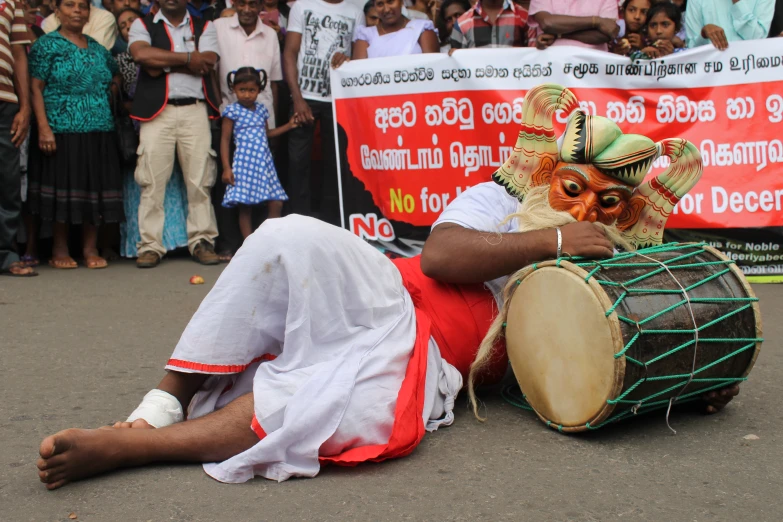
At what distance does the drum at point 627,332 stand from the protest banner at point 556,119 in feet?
8.94

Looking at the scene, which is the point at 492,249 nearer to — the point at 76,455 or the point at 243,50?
the point at 76,455

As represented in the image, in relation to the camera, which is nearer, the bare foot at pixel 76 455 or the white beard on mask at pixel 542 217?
the bare foot at pixel 76 455

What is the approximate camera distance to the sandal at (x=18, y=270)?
18.1 feet

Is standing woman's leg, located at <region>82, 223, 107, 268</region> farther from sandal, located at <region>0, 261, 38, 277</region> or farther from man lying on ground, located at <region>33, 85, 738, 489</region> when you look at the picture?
man lying on ground, located at <region>33, 85, 738, 489</region>

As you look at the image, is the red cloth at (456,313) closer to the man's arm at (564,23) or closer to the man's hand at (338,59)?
the man's arm at (564,23)

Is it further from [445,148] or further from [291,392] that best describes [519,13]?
[291,392]

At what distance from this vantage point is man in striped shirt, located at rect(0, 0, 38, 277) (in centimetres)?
548

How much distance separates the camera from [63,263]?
19.4ft

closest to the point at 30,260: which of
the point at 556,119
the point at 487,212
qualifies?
the point at 556,119

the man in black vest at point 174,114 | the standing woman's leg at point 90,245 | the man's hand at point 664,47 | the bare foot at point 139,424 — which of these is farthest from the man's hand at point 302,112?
the bare foot at point 139,424

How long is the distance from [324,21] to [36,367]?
354 cm

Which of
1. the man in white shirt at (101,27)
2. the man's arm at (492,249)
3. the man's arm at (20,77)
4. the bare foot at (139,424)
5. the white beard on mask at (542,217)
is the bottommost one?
the bare foot at (139,424)

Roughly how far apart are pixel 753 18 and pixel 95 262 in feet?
15.3

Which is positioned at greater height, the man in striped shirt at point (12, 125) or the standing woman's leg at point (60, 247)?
the man in striped shirt at point (12, 125)
